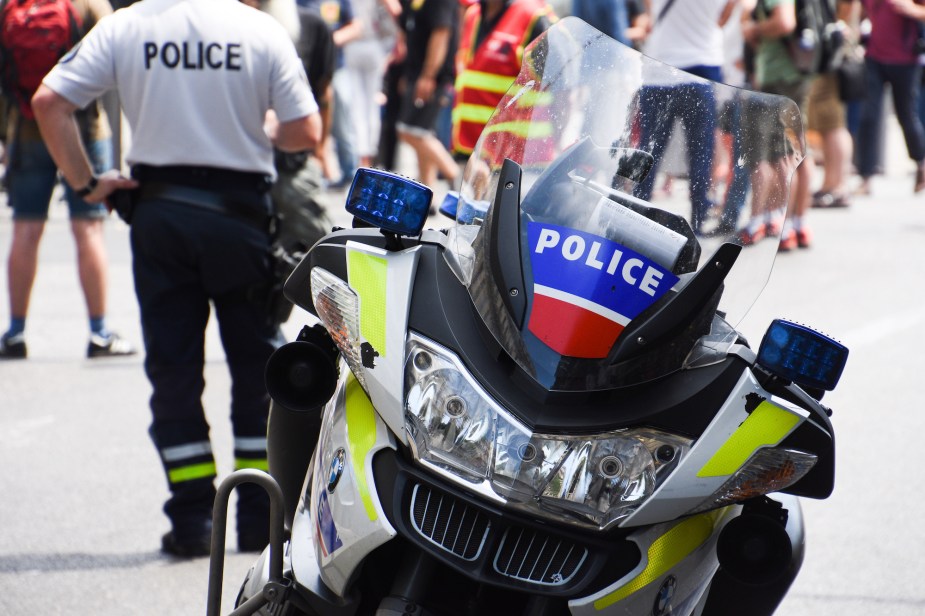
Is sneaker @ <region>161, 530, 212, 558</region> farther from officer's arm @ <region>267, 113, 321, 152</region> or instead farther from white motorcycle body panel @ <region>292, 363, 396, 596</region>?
white motorcycle body panel @ <region>292, 363, 396, 596</region>

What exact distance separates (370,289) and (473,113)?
16.7ft

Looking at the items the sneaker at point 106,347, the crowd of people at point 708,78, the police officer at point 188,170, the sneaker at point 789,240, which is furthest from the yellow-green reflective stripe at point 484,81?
the sneaker at point 789,240

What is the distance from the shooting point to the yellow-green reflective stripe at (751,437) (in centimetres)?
238

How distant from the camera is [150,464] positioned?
529 cm

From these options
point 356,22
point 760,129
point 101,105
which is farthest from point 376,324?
point 356,22

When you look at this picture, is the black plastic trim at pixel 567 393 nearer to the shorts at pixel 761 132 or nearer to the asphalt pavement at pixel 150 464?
the shorts at pixel 761 132

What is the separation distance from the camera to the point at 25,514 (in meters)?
4.71

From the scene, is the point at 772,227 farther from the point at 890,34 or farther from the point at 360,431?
the point at 890,34

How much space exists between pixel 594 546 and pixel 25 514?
289cm

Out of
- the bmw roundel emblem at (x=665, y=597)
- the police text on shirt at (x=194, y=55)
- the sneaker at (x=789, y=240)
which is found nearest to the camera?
the bmw roundel emblem at (x=665, y=597)

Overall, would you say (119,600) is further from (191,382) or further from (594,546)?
(594,546)

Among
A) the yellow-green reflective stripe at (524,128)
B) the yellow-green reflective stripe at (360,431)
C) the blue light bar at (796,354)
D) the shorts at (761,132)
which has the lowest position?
the yellow-green reflective stripe at (360,431)

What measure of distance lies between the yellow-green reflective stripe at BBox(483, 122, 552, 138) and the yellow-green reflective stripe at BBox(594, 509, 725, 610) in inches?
31.9

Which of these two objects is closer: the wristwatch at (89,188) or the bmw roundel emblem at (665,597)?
the bmw roundel emblem at (665,597)
